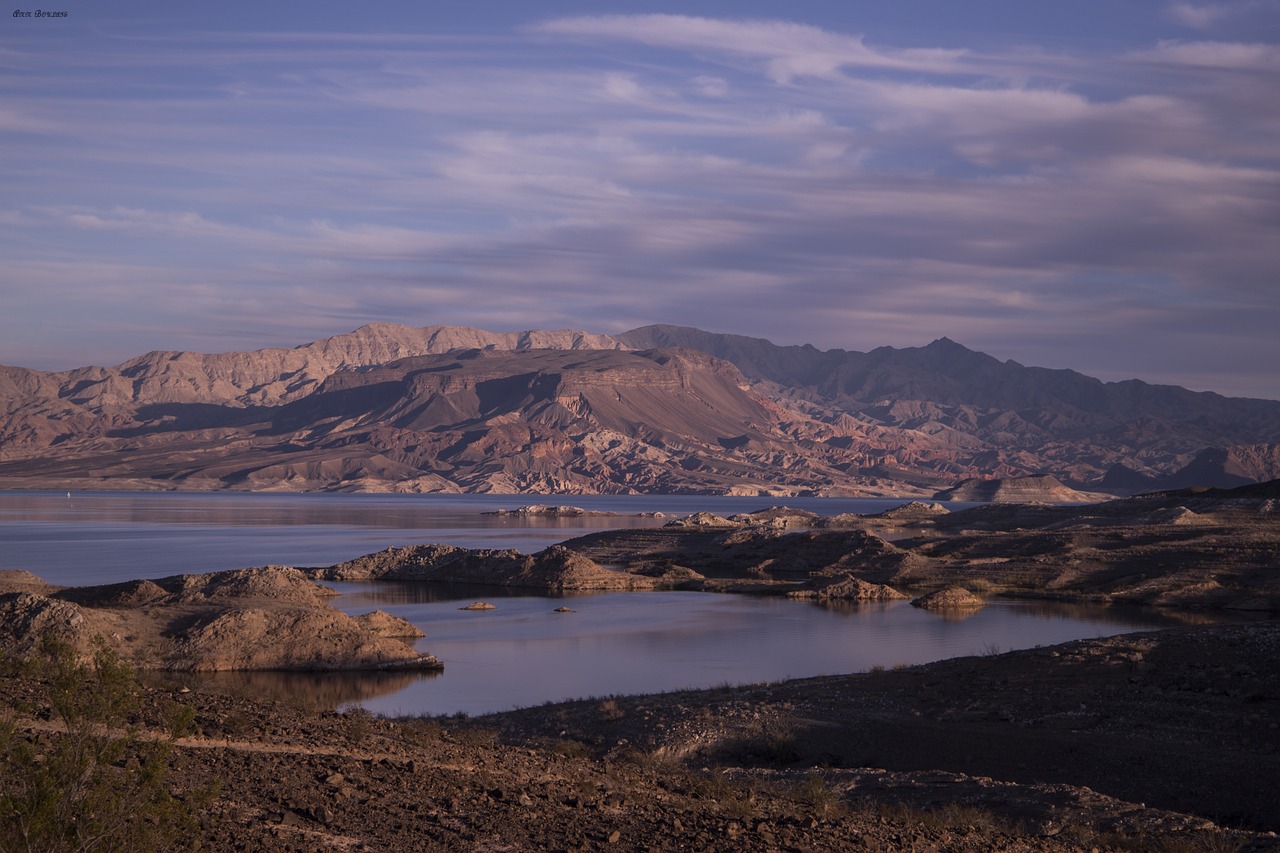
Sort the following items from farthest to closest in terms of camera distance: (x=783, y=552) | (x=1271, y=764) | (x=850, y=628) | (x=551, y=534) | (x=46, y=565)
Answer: (x=551, y=534), (x=783, y=552), (x=46, y=565), (x=850, y=628), (x=1271, y=764)

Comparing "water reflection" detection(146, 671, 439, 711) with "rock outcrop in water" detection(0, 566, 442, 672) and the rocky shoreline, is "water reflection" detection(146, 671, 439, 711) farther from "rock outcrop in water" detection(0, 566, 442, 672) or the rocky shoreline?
the rocky shoreline

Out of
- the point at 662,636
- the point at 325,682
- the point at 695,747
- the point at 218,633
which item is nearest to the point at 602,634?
the point at 662,636

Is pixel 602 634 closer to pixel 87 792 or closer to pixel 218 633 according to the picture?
pixel 218 633

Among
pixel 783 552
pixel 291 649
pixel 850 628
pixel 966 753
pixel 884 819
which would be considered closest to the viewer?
pixel 884 819

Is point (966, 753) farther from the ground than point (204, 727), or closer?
closer

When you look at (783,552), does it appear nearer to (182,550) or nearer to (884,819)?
(182,550)

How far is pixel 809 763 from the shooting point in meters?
18.6

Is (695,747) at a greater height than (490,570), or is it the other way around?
(695,747)

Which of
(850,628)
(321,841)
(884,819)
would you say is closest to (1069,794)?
(884,819)

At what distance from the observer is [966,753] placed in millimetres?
18672

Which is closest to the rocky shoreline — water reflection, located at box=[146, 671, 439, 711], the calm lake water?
water reflection, located at box=[146, 671, 439, 711]

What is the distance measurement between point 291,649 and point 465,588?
2508 cm

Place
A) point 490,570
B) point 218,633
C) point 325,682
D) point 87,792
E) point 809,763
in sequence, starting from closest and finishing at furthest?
point 87,792, point 809,763, point 325,682, point 218,633, point 490,570

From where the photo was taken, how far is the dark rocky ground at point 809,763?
1088 cm
